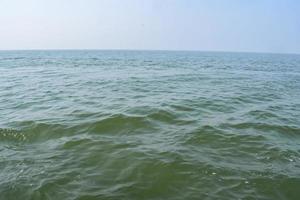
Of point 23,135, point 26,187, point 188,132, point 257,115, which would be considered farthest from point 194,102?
point 26,187

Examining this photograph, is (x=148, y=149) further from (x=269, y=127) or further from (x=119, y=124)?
(x=269, y=127)

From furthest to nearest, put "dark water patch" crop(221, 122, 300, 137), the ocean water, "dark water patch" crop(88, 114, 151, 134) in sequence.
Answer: "dark water patch" crop(221, 122, 300, 137) → "dark water patch" crop(88, 114, 151, 134) → the ocean water

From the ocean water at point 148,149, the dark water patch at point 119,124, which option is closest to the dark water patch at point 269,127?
the ocean water at point 148,149

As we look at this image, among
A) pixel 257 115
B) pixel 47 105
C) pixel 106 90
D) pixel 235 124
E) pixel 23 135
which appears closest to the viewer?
pixel 23 135

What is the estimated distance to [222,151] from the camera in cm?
821

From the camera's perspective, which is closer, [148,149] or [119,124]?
[148,149]

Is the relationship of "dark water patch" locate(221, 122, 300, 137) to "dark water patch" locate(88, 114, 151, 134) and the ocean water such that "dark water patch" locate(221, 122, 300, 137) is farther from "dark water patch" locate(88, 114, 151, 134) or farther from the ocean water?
"dark water patch" locate(88, 114, 151, 134)

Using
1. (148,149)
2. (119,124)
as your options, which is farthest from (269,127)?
(119,124)

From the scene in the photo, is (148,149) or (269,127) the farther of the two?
(269,127)

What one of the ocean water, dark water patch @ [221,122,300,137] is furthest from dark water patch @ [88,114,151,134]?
dark water patch @ [221,122,300,137]

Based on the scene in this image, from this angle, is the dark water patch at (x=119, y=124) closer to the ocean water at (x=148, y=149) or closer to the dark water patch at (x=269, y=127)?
the ocean water at (x=148, y=149)

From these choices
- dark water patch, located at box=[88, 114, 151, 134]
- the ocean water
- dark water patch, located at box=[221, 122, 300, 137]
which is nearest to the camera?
the ocean water

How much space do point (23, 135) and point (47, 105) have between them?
4.59 metres

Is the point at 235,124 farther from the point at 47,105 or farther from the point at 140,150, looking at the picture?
the point at 47,105
